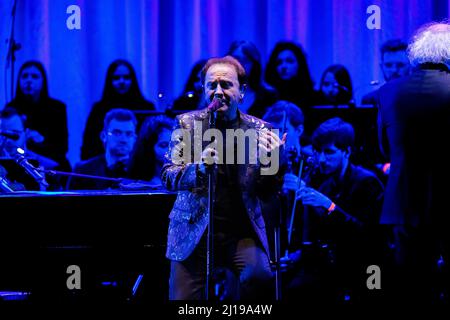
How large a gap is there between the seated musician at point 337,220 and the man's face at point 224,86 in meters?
2.13

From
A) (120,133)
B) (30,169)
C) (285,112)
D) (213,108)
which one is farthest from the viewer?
(120,133)

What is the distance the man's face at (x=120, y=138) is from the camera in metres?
5.55

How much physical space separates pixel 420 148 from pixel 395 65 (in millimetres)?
2714

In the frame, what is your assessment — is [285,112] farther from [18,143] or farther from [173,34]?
[18,143]

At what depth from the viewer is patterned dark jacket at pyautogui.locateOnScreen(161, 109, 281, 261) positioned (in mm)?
3172

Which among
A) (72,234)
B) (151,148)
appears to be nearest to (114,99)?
(151,148)

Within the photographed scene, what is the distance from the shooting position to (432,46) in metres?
3.06

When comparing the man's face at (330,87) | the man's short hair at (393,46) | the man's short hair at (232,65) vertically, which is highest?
the man's short hair at (393,46)

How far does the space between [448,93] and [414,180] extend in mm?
423

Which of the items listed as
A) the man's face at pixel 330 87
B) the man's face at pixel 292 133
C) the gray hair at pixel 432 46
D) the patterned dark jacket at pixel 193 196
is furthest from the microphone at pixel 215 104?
the man's face at pixel 330 87

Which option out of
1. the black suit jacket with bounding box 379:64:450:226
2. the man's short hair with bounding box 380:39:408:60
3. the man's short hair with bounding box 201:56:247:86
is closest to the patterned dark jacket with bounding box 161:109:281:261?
the man's short hair with bounding box 201:56:247:86

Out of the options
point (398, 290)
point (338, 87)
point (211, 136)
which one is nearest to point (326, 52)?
point (338, 87)

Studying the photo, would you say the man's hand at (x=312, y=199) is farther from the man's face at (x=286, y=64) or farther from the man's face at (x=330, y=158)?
the man's face at (x=286, y=64)

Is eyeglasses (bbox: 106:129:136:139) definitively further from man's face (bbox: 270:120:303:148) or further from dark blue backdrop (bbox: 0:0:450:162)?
man's face (bbox: 270:120:303:148)
